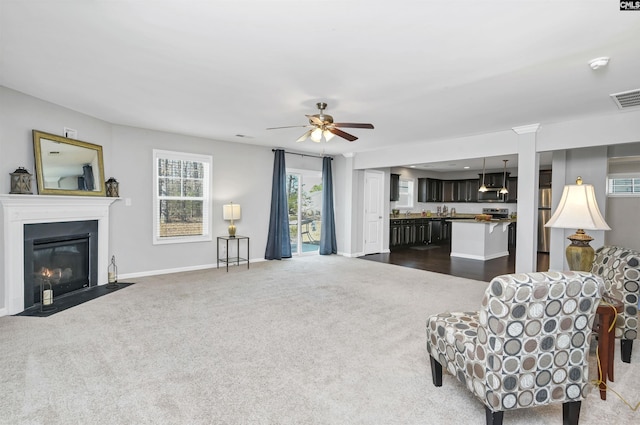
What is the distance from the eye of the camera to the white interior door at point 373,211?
8211 mm

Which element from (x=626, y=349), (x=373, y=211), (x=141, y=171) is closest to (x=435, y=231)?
(x=373, y=211)

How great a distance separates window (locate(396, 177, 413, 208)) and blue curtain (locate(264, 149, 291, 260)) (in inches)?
181

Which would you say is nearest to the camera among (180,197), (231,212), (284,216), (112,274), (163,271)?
(112,274)

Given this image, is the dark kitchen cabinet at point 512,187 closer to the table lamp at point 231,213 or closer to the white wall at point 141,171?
the white wall at point 141,171

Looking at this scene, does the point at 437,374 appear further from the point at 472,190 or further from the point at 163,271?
the point at 472,190

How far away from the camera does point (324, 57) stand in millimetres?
2742

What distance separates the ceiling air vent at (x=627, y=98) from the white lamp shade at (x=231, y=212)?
220 inches

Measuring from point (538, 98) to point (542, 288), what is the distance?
296 cm

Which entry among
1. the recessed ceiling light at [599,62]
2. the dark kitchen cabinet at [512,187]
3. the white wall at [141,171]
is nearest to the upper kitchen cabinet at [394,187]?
the dark kitchen cabinet at [512,187]

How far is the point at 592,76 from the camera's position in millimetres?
3068

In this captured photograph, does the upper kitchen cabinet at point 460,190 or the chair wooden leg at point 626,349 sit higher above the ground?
the upper kitchen cabinet at point 460,190

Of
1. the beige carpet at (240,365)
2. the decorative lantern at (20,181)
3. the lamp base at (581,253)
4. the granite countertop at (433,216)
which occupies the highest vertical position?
the decorative lantern at (20,181)

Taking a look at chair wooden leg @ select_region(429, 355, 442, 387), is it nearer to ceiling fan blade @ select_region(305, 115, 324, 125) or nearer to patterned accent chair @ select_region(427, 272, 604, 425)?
patterned accent chair @ select_region(427, 272, 604, 425)

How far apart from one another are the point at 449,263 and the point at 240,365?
5.55 metres
